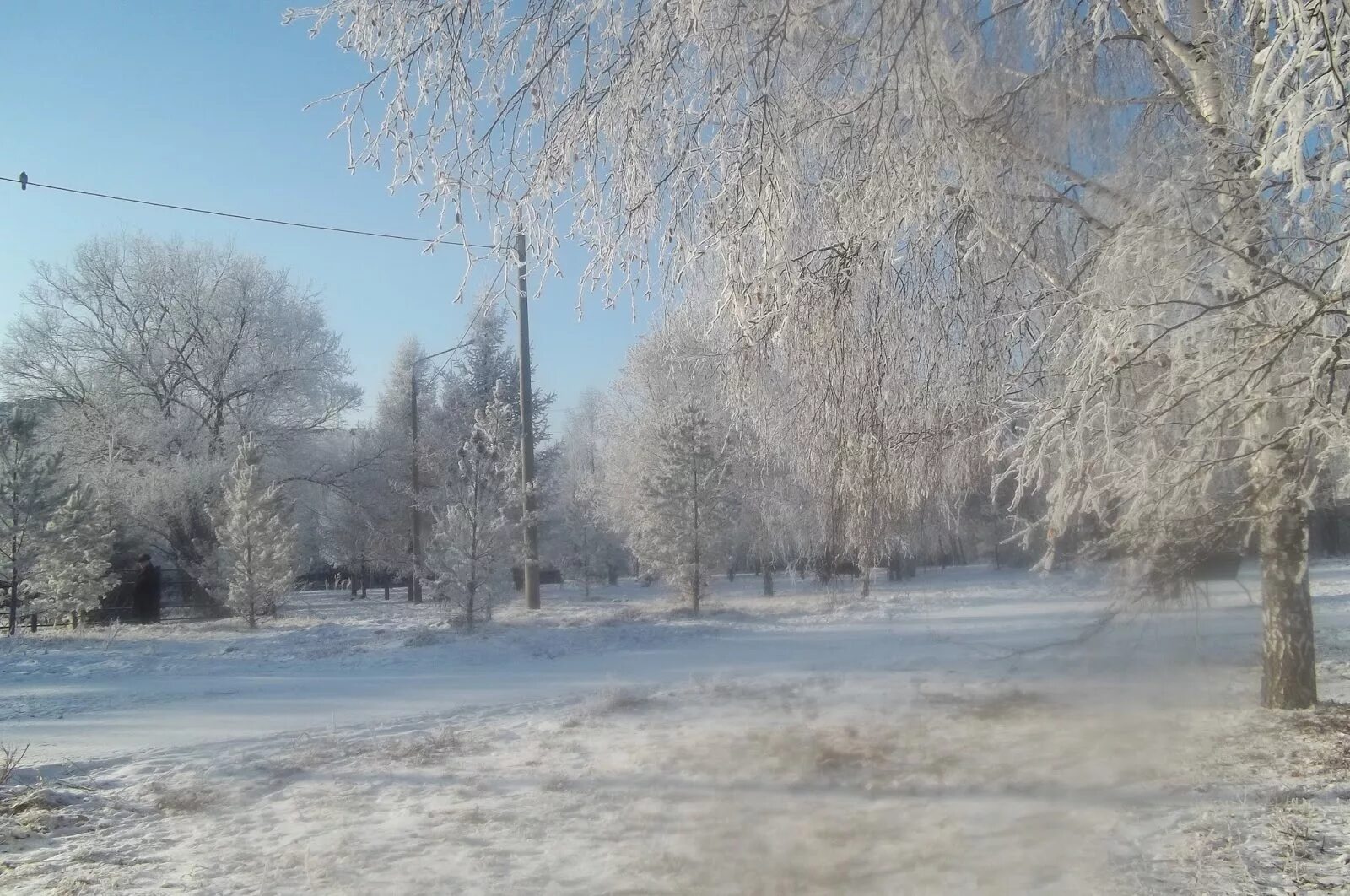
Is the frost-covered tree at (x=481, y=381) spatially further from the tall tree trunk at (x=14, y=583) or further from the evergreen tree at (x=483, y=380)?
the tall tree trunk at (x=14, y=583)

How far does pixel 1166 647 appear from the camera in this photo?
808 centimetres

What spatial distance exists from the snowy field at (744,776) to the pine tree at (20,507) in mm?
9367

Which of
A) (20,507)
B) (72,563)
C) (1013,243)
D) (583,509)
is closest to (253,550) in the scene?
(72,563)

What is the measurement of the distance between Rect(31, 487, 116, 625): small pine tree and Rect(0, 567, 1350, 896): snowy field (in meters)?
9.35

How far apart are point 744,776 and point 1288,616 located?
14.9ft

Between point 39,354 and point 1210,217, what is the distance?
108ft

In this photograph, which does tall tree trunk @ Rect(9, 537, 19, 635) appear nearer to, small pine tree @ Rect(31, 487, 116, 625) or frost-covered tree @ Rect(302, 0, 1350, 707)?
small pine tree @ Rect(31, 487, 116, 625)

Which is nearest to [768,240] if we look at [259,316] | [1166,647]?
[1166,647]

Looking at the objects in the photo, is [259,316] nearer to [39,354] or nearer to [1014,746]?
[39,354]

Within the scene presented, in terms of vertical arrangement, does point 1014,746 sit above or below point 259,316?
below

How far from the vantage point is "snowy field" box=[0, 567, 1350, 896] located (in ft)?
13.7

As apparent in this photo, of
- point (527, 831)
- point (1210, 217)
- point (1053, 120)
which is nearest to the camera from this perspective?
point (527, 831)

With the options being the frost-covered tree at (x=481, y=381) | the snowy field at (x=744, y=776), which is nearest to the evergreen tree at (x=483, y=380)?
the frost-covered tree at (x=481, y=381)

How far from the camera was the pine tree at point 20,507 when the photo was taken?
19.1m
